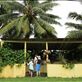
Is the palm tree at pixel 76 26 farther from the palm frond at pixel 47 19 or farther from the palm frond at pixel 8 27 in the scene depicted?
the palm frond at pixel 8 27

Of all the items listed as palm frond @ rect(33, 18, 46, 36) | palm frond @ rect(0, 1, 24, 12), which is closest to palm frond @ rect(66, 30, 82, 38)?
palm frond @ rect(33, 18, 46, 36)

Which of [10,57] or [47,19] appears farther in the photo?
[47,19]

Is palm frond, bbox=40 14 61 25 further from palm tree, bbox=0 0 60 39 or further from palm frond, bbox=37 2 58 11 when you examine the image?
palm frond, bbox=37 2 58 11

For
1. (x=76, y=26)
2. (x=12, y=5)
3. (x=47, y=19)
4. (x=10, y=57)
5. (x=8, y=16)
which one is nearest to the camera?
(x=10, y=57)

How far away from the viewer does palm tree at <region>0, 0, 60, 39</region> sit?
3278 centimetres

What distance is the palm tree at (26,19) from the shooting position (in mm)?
32781

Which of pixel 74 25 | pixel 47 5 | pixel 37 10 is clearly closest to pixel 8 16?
pixel 37 10

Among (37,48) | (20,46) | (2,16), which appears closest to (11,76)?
(20,46)

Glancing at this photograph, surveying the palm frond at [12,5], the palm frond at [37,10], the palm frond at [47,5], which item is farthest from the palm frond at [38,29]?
the palm frond at [12,5]

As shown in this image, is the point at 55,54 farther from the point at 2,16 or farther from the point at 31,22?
the point at 2,16

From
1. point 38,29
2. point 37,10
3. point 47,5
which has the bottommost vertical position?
point 38,29

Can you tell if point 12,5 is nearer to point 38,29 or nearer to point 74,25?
point 38,29

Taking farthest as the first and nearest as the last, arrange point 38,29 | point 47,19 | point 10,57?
point 47,19, point 38,29, point 10,57

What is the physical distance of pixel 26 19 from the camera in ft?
110
